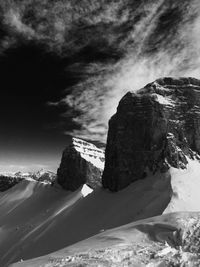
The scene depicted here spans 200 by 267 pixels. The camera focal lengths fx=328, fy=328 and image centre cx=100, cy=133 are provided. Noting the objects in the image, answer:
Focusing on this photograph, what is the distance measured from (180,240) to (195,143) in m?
64.4

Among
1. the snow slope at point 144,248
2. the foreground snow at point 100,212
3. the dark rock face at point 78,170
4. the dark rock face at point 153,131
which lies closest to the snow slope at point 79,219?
the foreground snow at point 100,212

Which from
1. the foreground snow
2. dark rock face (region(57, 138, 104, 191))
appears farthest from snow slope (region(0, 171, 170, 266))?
dark rock face (region(57, 138, 104, 191))

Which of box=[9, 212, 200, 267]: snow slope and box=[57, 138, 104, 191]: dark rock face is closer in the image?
box=[9, 212, 200, 267]: snow slope

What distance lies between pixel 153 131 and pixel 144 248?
60.7 m

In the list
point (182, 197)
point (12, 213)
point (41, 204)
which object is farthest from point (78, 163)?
point (182, 197)

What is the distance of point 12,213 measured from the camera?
117562 millimetres

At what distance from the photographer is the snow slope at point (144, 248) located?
14.0 meters

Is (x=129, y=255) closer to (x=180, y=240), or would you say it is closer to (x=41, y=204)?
(x=180, y=240)

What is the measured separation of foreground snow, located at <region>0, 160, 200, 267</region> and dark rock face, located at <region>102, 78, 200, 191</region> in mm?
3463

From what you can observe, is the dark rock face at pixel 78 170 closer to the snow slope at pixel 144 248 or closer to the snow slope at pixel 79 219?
the snow slope at pixel 79 219

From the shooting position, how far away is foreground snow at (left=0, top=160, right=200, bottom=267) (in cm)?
5550

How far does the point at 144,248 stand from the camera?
1548cm

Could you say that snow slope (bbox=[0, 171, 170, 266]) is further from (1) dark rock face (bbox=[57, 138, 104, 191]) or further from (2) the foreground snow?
(1) dark rock face (bbox=[57, 138, 104, 191])

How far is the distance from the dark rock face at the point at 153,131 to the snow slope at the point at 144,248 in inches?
1989
